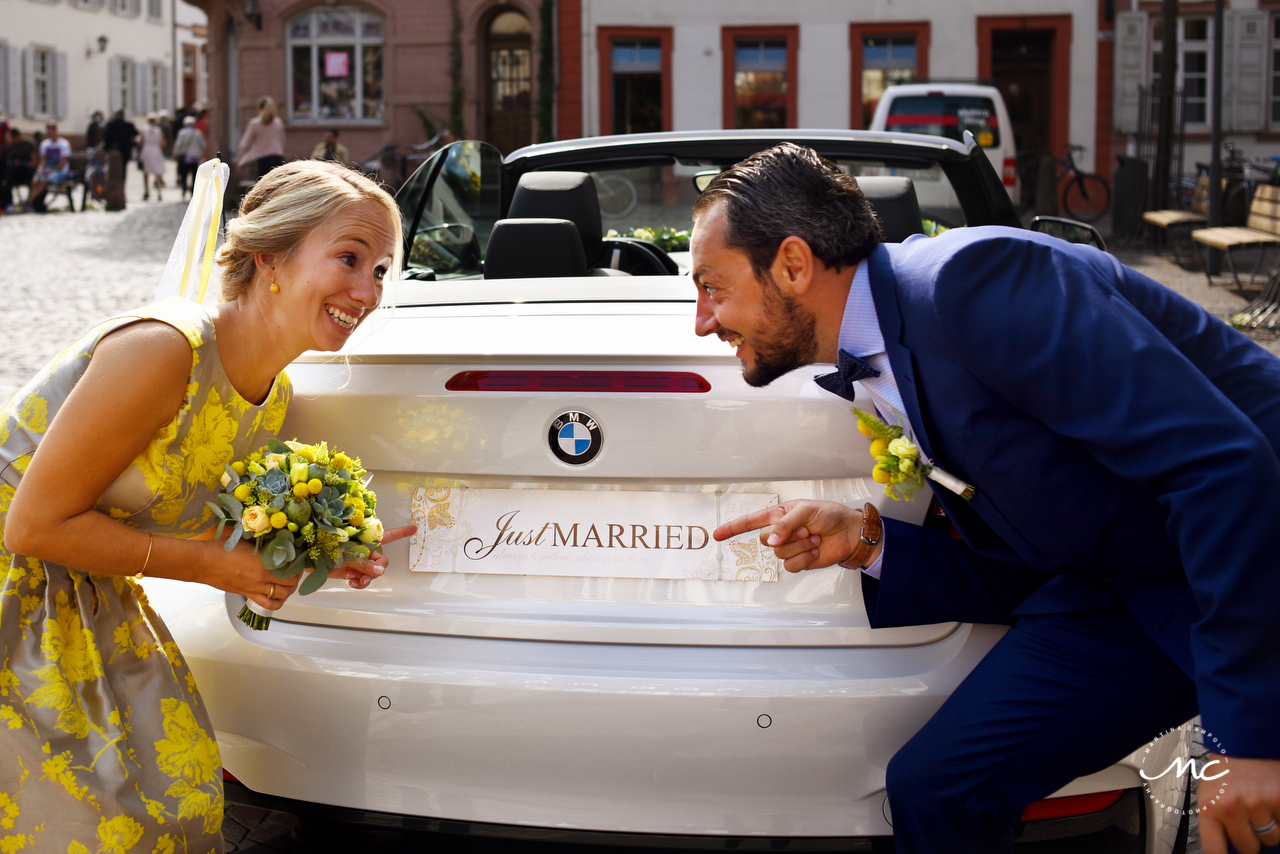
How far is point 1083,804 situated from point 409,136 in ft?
82.4

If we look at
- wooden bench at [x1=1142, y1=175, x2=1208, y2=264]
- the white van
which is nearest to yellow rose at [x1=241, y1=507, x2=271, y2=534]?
wooden bench at [x1=1142, y1=175, x2=1208, y2=264]

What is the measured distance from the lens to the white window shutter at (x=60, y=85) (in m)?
38.3

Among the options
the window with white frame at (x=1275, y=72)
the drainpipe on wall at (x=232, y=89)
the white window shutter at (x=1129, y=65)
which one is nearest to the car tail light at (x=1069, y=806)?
the white window shutter at (x=1129, y=65)

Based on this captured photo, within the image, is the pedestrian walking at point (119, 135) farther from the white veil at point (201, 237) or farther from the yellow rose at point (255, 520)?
the yellow rose at point (255, 520)

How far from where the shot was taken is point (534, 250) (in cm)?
338

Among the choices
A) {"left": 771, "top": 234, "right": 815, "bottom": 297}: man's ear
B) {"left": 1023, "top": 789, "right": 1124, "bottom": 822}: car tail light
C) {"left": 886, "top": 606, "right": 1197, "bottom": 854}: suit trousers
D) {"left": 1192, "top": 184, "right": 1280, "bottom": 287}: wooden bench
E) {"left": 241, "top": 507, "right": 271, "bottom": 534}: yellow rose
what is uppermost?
{"left": 1192, "top": 184, "right": 1280, "bottom": 287}: wooden bench

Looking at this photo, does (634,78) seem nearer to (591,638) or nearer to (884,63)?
(884,63)

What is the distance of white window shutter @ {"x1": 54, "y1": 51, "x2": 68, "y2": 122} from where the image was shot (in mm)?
38281

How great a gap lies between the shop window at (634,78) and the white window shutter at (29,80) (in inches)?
Answer: 852

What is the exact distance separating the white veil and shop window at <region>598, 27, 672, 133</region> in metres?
22.2

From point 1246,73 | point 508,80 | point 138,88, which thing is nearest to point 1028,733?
point 508,80

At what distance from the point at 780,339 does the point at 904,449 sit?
0.27 m

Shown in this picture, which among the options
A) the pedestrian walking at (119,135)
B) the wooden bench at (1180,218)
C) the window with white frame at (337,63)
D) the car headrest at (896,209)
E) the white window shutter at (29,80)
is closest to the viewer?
the car headrest at (896,209)

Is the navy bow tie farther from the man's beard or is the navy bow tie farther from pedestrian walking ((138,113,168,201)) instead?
pedestrian walking ((138,113,168,201))
